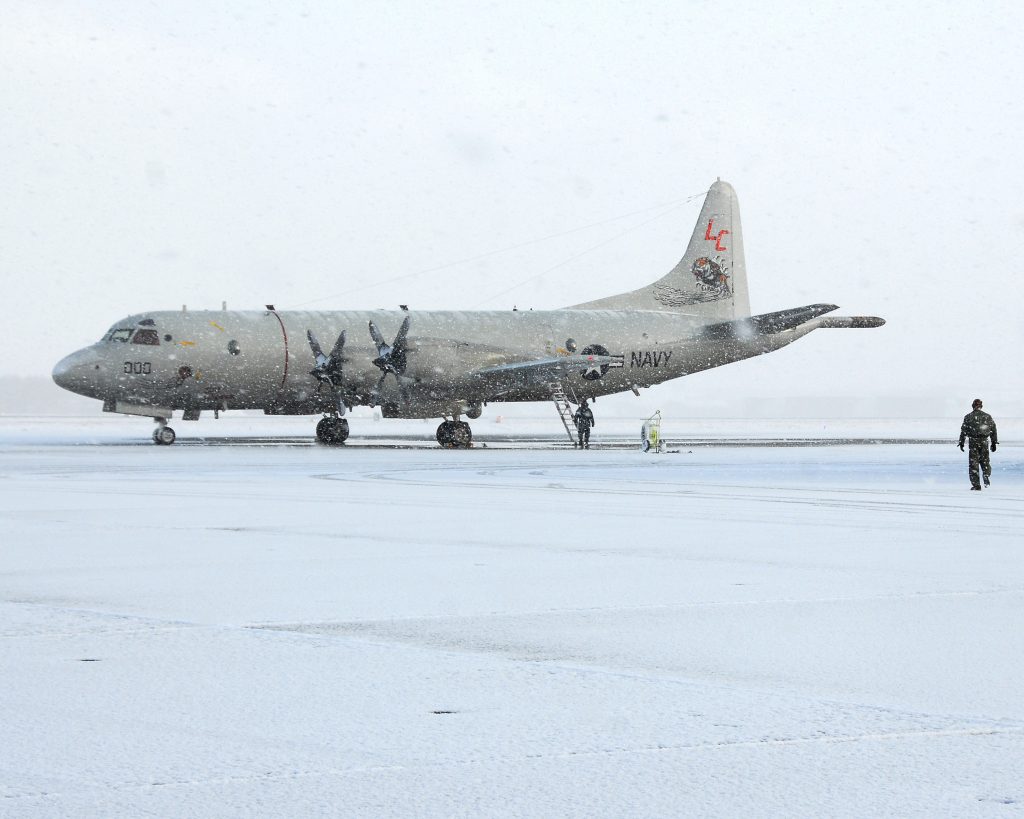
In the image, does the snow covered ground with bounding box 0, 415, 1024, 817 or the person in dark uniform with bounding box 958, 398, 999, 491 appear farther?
the person in dark uniform with bounding box 958, 398, 999, 491

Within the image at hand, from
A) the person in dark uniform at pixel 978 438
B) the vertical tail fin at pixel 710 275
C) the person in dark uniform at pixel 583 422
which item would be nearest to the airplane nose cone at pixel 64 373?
the person in dark uniform at pixel 583 422

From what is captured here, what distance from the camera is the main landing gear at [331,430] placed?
47.1 metres

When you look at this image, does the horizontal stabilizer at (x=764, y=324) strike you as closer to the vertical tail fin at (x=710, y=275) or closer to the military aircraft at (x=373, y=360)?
the military aircraft at (x=373, y=360)

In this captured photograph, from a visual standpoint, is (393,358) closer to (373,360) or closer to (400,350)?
(400,350)

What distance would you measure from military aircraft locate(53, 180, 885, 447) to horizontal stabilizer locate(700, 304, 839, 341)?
2.0 inches

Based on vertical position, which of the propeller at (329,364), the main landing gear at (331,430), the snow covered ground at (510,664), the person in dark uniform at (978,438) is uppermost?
the propeller at (329,364)

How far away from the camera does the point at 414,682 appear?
7.62 m

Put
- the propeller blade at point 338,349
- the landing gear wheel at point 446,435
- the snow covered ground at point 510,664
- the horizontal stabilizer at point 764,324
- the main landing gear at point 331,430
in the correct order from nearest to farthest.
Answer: the snow covered ground at point 510,664 → the propeller blade at point 338,349 → the landing gear wheel at point 446,435 → the main landing gear at point 331,430 → the horizontal stabilizer at point 764,324

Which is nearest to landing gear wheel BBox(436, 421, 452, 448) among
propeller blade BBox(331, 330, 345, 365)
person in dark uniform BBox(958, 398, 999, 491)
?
propeller blade BBox(331, 330, 345, 365)

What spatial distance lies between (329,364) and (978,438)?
23718 mm

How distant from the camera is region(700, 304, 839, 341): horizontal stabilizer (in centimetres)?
4928

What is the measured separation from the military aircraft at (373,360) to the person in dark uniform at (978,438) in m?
21.1

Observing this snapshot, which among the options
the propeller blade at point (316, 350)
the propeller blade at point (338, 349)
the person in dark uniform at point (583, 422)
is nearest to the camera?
the propeller blade at point (338, 349)

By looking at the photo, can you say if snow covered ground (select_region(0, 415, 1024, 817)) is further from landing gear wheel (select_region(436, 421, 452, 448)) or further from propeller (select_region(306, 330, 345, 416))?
landing gear wheel (select_region(436, 421, 452, 448))
